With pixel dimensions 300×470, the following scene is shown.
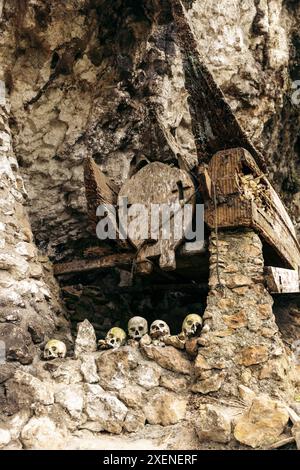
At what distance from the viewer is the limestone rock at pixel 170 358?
12.2ft

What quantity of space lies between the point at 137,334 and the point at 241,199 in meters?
1.42

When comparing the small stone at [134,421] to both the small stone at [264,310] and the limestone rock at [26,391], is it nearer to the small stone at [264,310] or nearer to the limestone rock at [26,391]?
the limestone rock at [26,391]

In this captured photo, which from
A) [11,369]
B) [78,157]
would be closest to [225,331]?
[11,369]

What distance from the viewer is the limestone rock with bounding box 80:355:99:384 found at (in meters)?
3.68

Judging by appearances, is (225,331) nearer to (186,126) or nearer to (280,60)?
(186,126)

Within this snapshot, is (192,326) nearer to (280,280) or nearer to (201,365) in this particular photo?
(201,365)

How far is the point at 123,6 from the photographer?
19.2 feet

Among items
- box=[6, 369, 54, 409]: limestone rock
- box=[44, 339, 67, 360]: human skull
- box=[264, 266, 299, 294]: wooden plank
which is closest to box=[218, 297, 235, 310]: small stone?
box=[264, 266, 299, 294]: wooden plank

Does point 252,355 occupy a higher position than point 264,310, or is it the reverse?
point 264,310

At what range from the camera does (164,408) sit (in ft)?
11.3

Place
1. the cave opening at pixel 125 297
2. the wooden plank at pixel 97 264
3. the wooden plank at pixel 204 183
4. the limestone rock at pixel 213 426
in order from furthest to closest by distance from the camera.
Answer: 1. the cave opening at pixel 125 297
2. the wooden plank at pixel 97 264
3. the wooden plank at pixel 204 183
4. the limestone rock at pixel 213 426
